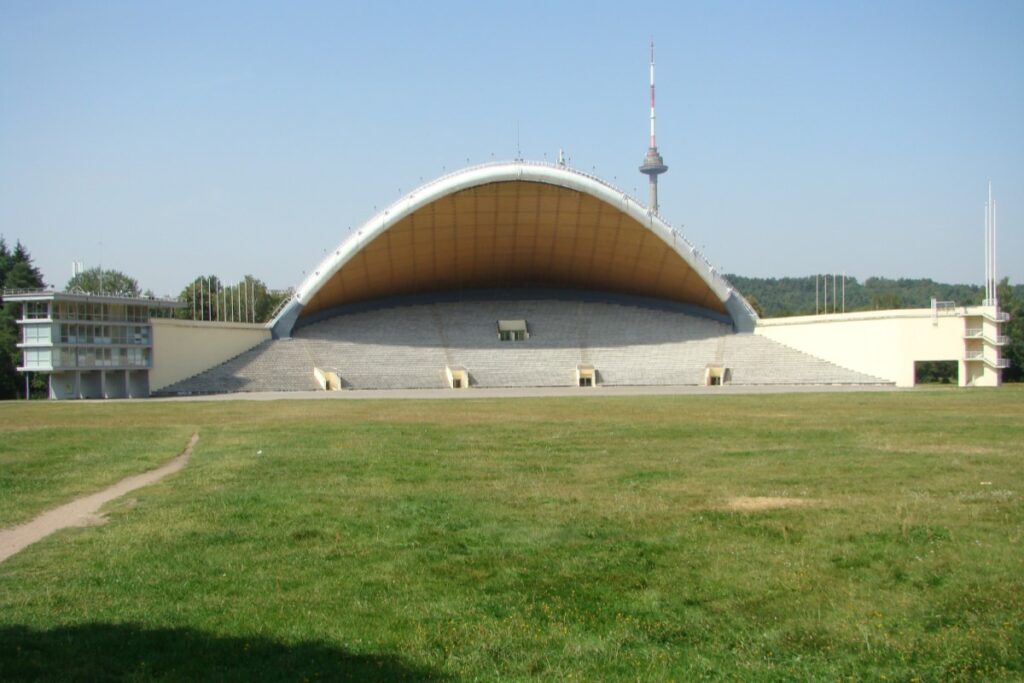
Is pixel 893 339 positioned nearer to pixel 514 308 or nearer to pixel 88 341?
pixel 514 308

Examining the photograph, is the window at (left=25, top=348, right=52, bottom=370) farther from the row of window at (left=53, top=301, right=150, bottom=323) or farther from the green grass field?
the green grass field

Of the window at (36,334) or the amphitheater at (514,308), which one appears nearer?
the window at (36,334)

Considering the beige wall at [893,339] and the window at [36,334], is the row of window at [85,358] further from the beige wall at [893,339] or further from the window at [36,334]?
the beige wall at [893,339]

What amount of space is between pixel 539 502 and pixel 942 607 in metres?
6.24

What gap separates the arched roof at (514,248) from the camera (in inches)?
2282

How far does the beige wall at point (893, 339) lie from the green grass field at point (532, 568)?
38158mm

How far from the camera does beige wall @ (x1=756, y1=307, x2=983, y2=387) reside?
180 feet

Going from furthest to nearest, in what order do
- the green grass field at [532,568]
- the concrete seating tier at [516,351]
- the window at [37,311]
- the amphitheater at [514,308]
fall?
the concrete seating tier at [516,351]
the amphitheater at [514,308]
the window at [37,311]
the green grass field at [532,568]

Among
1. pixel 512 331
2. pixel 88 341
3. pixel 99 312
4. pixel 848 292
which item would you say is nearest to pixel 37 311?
pixel 88 341

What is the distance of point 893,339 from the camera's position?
55656 mm

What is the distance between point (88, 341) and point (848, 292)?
450 ft

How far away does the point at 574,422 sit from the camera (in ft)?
92.3

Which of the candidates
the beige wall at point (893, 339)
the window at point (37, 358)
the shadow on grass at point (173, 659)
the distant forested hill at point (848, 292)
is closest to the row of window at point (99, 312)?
the window at point (37, 358)

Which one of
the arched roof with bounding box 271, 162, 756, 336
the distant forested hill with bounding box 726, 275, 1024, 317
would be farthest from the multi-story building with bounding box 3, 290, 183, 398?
the distant forested hill with bounding box 726, 275, 1024, 317
